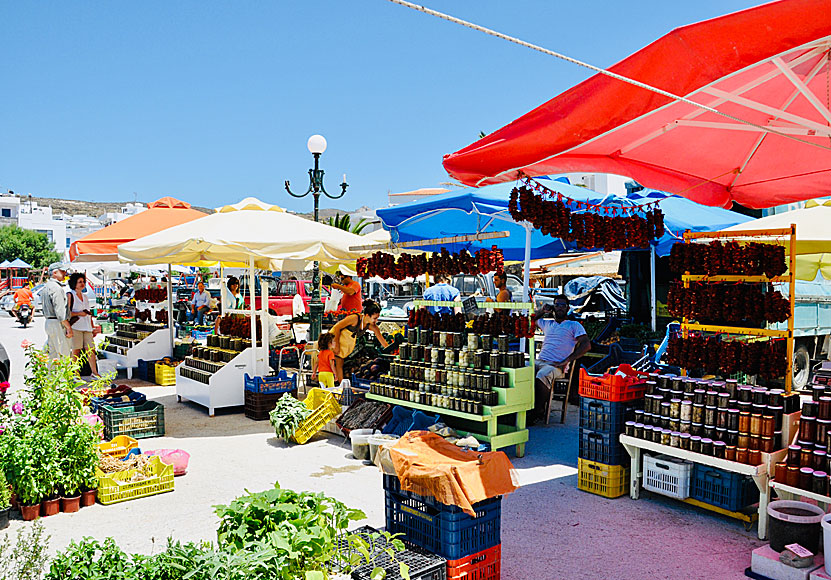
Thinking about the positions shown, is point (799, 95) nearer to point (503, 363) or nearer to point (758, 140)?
point (758, 140)

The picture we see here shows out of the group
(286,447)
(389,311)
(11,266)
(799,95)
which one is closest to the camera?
(799,95)

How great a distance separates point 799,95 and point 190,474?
253 inches

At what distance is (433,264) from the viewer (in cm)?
764

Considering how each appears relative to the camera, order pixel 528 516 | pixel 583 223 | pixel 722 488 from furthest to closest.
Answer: pixel 583 223 < pixel 528 516 < pixel 722 488

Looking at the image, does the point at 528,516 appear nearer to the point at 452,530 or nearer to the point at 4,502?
the point at 452,530

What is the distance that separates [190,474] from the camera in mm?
6250

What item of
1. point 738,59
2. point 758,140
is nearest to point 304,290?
point 758,140

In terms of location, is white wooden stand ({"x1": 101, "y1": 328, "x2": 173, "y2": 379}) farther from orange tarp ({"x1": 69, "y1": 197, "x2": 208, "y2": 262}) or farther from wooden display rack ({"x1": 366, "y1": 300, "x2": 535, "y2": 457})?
wooden display rack ({"x1": 366, "y1": 300, "x2": 535, "y2": 457})

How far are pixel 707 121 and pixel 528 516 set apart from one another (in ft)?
11.5

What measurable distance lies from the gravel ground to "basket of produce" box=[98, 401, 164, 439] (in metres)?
0.22

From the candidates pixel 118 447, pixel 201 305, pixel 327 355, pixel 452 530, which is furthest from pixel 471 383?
pixel 201 305

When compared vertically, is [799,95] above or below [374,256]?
above

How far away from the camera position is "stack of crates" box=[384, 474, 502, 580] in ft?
11.7

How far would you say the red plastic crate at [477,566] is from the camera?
3547 mm
